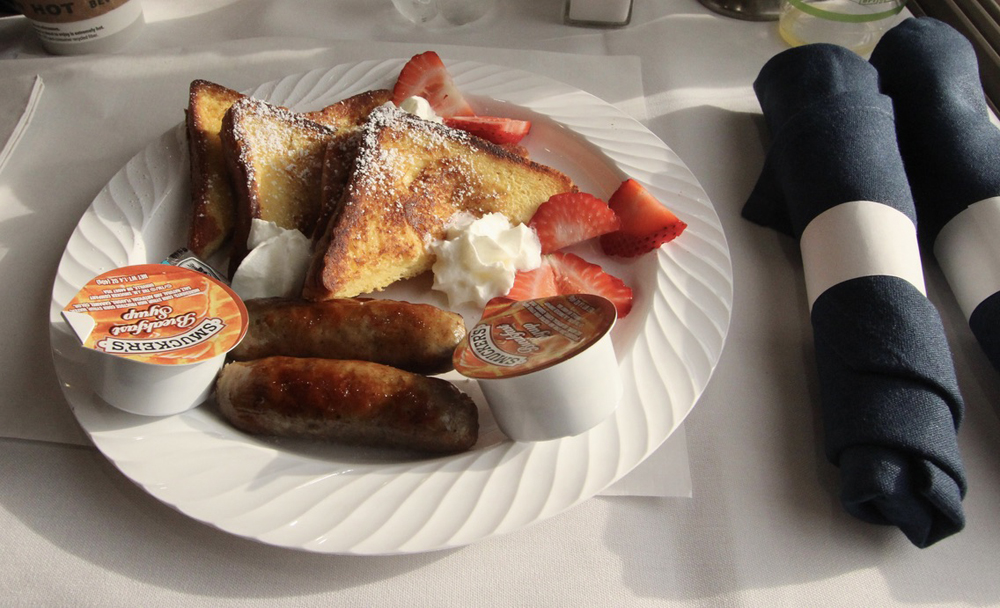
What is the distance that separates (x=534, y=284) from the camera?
1437 mm

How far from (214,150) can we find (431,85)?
0.58 metres

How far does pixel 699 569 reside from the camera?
1.13m

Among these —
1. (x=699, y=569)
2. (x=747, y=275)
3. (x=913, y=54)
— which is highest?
(x=913, y=54)

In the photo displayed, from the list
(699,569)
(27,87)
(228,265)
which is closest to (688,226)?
(699,569)

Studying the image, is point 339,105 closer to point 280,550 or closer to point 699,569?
point 280,550

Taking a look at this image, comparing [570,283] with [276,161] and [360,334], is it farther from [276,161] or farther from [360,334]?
[276,161]

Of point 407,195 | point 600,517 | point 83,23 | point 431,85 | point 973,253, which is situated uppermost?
point 83,23

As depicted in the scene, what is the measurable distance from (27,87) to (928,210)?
7.94 feet

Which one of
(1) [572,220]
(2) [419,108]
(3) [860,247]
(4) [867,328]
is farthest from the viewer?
(2) [419,108]

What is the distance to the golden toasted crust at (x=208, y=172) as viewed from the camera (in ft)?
4.87

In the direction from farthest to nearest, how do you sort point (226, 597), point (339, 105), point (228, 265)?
point (339, 105) < point (228, 265) < point (226, 597)

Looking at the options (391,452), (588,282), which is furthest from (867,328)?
(391,452)

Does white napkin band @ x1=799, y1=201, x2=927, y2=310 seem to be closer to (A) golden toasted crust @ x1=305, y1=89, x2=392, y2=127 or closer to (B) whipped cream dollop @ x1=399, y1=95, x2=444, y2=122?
(B) whipped cream dollop @ x1=399, y1=95, x2=444, y2=122

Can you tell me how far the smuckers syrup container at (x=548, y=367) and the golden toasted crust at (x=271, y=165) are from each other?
2.06 feet
